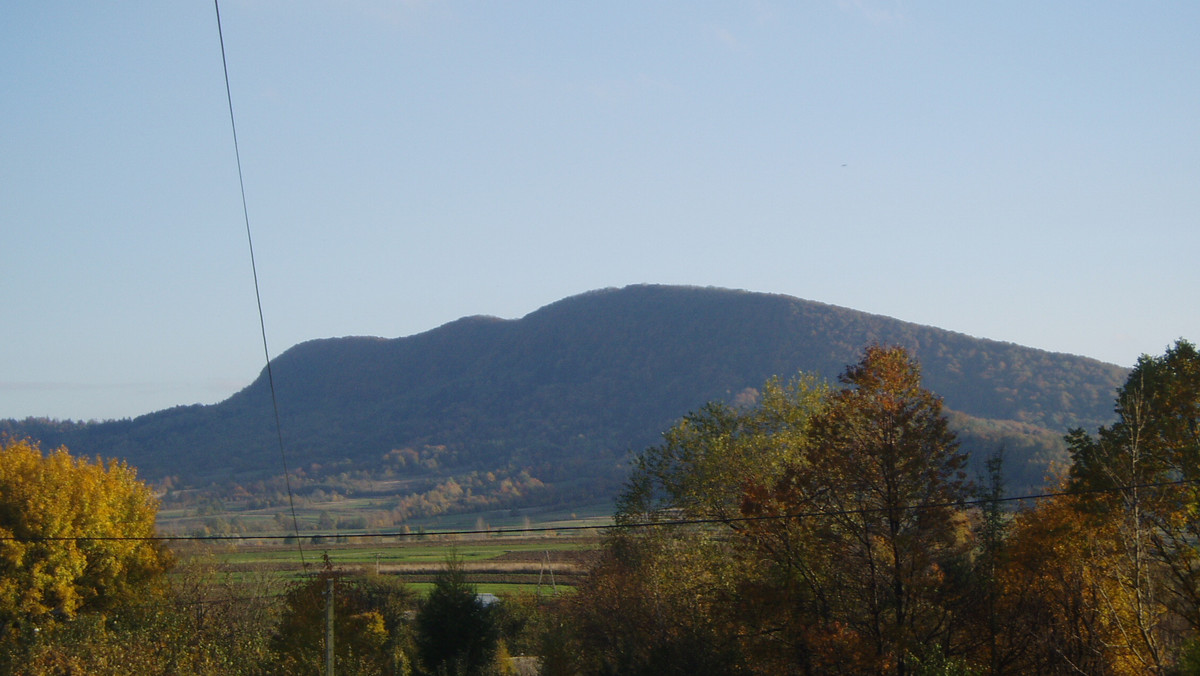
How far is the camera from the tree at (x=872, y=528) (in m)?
A: 25.4

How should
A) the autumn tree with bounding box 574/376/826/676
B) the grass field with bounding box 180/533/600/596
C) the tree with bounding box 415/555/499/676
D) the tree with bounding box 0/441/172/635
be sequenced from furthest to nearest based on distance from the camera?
the grass field with bounding box 180/533/600/596 → the tree with bounding box 0/441/172/635 → the tree with bounding box 415/555/499/676 → the autumn tree with bounding box 574/376/826/676

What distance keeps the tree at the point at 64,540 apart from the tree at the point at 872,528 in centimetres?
2674

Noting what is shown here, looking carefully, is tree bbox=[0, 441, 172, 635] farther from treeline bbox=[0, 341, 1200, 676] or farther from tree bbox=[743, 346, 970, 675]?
tree bbox=[743, 346, 970, 675]

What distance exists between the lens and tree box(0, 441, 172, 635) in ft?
124

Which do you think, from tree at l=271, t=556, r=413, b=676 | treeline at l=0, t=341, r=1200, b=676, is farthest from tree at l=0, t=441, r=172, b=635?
tree at l=271, t=556, r=413, b=676

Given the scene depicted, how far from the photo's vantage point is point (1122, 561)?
24797 millimetres

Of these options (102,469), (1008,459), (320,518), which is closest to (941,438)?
(102,469)

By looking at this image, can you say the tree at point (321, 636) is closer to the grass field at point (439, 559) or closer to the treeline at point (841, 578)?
the treeline at point (841, 578)

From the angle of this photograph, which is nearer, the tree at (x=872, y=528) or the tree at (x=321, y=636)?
the tree at (x=872, y=528)

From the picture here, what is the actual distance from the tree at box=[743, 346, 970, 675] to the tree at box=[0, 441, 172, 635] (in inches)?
1053

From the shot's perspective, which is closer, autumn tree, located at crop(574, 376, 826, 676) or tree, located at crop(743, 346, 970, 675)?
tree, located at crop(743, 346, 970, 675)

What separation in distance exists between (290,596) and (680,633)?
1551 centimetres

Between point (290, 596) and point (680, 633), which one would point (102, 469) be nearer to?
point (290, 596)

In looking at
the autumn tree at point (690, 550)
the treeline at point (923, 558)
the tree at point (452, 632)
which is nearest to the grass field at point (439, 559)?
the autumn tree at point (690, 550)
